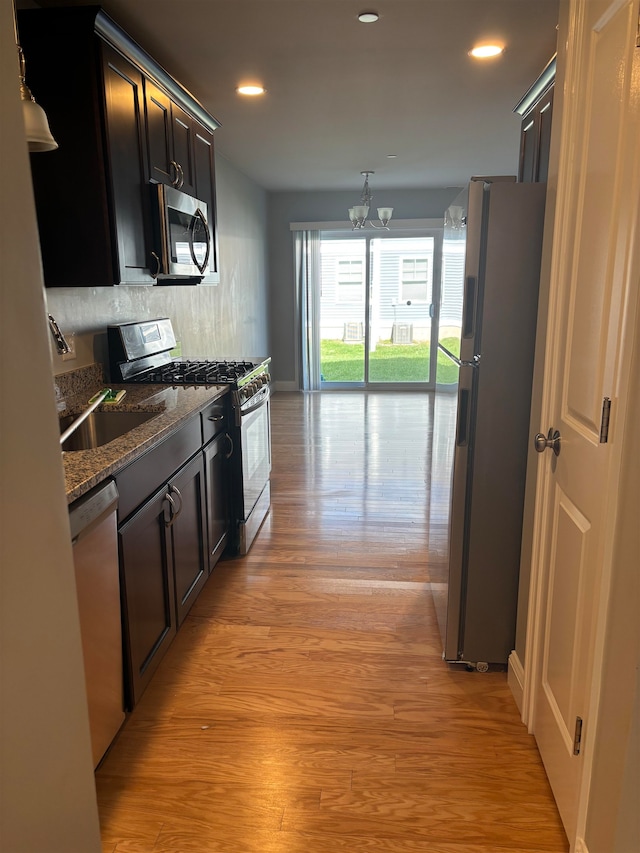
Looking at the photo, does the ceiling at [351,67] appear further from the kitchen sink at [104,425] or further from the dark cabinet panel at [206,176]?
the kitchen sink at [104,425]

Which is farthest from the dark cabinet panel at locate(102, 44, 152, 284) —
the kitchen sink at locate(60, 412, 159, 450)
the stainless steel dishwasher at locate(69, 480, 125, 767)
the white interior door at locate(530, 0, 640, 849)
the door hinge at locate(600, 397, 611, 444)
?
the door hinge at locate(600, 397, 611, 444)

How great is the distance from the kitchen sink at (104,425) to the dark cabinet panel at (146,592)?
0.44 meters

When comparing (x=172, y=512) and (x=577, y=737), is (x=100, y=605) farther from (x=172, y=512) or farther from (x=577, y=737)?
(x=577, y=737)

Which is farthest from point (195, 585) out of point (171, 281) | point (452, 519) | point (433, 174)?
point (433, 174)

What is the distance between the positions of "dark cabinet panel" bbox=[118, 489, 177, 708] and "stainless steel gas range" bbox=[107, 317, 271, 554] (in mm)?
935

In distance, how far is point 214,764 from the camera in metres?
1.78

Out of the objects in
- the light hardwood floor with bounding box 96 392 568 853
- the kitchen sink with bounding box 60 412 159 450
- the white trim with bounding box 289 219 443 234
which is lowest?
the light hardwood floor with bounding box 96 392 568 853

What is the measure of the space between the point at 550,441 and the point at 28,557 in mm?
1350

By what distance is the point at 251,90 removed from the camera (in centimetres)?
340

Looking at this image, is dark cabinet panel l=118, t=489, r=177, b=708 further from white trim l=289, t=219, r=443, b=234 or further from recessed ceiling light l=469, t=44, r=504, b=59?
white trim l=289, t=219, r=443, b=234

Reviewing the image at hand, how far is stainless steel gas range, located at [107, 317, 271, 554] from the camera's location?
2.96 metres

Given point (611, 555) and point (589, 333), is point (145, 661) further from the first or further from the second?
point (589, 333)

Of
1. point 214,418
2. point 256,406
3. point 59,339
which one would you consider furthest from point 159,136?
point 256,406

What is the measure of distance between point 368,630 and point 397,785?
2.60 feet
